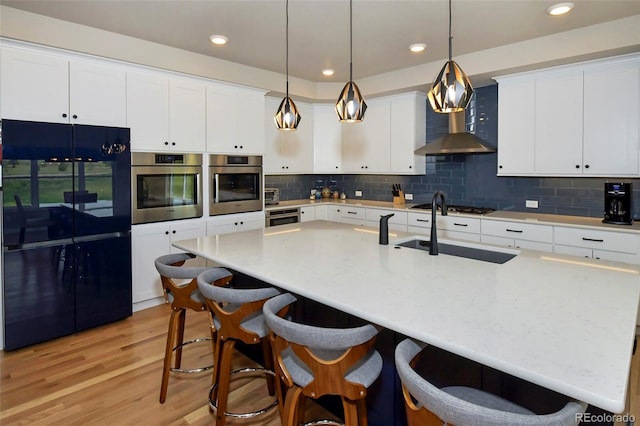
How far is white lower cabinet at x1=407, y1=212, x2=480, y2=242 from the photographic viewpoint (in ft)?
13.4

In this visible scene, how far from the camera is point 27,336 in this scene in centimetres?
296

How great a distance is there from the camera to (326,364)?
4.63 feet

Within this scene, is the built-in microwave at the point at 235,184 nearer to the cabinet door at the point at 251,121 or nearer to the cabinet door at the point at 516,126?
the cabinet door at the point at 251,121

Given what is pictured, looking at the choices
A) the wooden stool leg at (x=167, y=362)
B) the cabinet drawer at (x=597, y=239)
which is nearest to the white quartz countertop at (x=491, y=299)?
the wooden stool leg at (x=167, y=362)

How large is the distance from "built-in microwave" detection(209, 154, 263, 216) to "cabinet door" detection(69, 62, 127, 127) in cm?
101

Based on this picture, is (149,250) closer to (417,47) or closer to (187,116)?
(187,116)

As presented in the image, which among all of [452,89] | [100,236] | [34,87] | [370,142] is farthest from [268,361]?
[370,142]

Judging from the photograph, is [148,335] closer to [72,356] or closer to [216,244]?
[72,356]

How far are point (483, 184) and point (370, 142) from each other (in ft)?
5.10

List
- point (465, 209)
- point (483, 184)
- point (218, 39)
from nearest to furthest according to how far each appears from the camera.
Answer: point (218, 39) < point (465, 209) < point (483, 184)

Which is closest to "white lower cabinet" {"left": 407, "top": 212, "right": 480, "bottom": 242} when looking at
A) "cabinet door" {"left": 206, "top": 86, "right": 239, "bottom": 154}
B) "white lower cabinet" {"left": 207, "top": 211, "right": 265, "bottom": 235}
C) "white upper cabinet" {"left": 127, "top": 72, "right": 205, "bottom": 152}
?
"white lower cabinet" {"left": 207, "top": 211, "right": 265, "bottom": 235}

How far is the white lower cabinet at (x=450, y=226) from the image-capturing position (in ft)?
13.4

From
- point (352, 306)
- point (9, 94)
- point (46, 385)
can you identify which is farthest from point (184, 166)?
point (352, 306)

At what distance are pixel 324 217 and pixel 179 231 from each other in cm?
215
